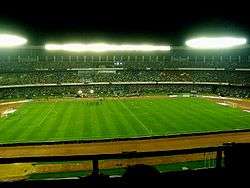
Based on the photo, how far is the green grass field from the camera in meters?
38.1

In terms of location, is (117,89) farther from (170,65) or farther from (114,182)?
(114,182)

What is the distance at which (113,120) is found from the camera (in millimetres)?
45656

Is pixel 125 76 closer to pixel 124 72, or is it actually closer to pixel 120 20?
pixel 124 72

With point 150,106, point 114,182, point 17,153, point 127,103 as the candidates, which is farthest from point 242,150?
point 127,103

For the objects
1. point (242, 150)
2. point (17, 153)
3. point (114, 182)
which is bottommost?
point (17, 153)

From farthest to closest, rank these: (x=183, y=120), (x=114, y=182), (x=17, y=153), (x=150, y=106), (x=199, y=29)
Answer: (x=150, y=106), (x=183, y=120), (x=17, y=153), (x=199, y=29), (x=114, y=182)

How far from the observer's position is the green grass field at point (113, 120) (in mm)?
38094

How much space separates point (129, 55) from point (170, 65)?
12.7 m

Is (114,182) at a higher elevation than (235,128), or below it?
higher

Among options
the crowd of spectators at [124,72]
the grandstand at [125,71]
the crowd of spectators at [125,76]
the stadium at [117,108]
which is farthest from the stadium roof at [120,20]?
the crowd of spectators at [125,76]

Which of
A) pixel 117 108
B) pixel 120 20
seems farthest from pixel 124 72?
pixel 120 20

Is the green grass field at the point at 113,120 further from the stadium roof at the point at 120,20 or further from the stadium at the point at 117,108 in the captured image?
the stadium roof at the point at 120,20

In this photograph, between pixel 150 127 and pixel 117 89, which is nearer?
pixel 150 127

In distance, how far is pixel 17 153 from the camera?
31.3m
